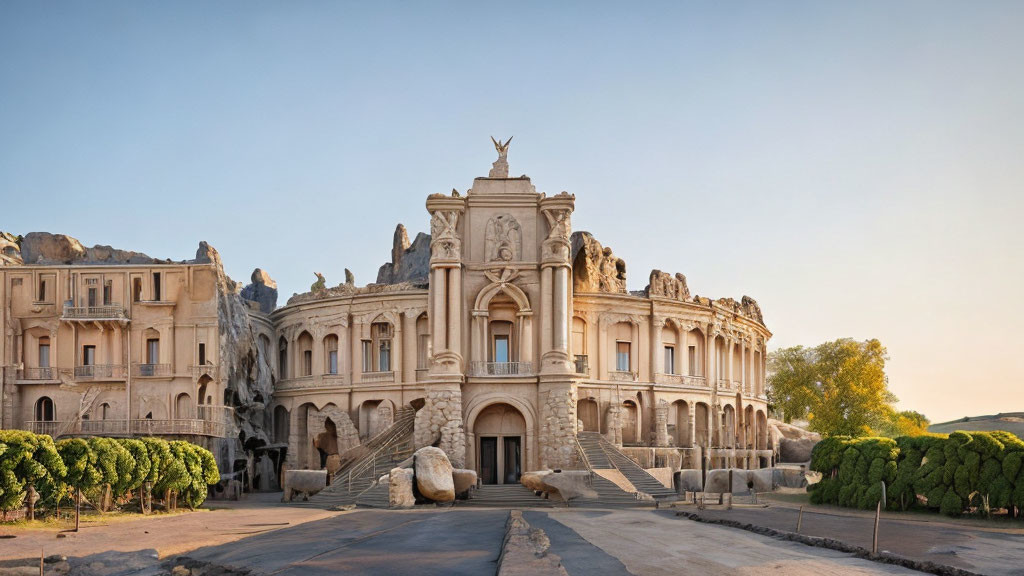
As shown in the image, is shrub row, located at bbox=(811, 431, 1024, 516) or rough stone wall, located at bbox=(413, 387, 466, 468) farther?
rough stone wall, located at bbox=(413, 387, 466, 468)

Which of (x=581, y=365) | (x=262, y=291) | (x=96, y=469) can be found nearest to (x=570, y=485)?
(x=581, y=365)

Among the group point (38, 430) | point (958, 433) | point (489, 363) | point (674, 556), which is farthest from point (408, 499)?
point (38, 430)

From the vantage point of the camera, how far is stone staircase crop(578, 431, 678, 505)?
4287 centimetres

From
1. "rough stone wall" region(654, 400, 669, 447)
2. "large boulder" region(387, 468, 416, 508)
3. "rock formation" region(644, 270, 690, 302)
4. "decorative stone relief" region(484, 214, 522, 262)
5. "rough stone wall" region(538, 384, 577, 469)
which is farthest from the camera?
"rock formation" region(644, 270, 690, 302)

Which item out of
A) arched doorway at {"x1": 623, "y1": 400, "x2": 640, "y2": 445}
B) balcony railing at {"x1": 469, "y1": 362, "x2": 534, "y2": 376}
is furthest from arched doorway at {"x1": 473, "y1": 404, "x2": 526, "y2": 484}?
arched doorway at {"x1": 623, "y1": 400, "x2": 640, "y2": 445}

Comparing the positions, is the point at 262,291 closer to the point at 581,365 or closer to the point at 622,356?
the point at 622,356

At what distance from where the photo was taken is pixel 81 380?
54.2 m

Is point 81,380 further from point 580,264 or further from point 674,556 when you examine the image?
point 674,556

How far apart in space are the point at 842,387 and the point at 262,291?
51.4 metres

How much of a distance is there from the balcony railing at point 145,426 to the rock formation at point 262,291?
30.5 meters

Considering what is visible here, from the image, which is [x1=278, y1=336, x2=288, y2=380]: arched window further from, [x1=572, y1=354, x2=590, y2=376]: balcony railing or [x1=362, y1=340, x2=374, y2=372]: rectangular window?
[x1=572, y1=354, x2=590, y2=376]: balcony railing

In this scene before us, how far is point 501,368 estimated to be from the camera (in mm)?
49000

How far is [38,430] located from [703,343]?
139 feet

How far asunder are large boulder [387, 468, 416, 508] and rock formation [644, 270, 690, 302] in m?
28.9
